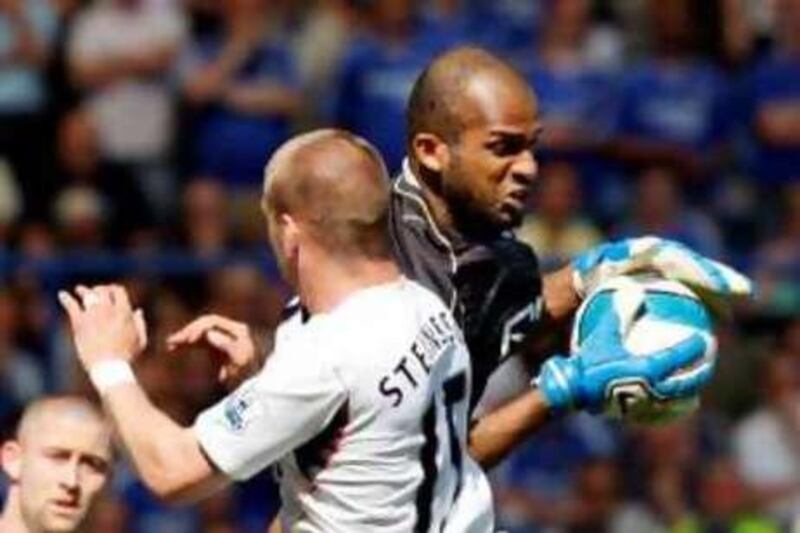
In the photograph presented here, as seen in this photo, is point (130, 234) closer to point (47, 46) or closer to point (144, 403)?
point (47, 46)

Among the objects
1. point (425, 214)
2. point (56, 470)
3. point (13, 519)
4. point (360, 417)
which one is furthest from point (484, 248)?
point (13, 519)

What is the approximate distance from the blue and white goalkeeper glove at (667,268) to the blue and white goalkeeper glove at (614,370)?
25cm

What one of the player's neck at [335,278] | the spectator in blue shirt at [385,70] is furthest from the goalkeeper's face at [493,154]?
the spectator in blue shirt at [385,70]

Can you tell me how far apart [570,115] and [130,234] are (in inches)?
77.9

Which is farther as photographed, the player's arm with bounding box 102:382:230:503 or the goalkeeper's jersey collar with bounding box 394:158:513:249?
the goalkeeper's jersey collar with bounding box 394:158:513:249

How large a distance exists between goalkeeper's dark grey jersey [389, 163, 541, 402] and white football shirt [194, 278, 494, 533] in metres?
0.31

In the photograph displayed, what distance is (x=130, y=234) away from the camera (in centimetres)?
1291

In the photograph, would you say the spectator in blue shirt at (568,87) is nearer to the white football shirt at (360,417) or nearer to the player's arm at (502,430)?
the player's arm at (502,430)

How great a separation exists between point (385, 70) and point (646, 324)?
6486mm

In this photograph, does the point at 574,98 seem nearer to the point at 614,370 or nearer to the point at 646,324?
the point at 646,324

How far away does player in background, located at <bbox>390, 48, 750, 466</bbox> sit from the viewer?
6828 millimetres

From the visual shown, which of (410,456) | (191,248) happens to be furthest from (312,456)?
(191,248)

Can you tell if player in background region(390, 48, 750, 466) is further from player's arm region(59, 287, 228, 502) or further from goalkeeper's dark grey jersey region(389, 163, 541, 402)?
player's arm region(59, 287, 228, 502)

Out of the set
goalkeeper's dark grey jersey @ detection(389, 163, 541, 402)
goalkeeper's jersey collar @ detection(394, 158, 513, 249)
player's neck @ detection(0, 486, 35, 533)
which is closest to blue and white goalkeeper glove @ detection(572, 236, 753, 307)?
goalkeeper's dark grey jersey @ detection(389, 163, 541, 402)
